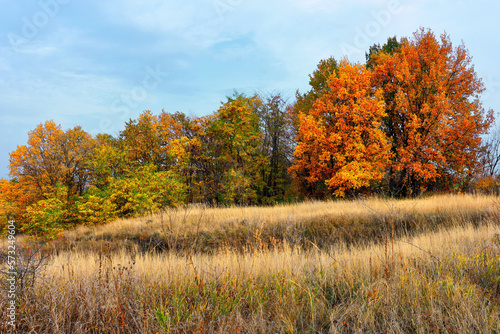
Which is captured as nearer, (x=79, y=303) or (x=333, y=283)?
(x=79, y=303)

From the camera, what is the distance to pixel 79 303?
3.51m

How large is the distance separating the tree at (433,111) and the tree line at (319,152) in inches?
3.3

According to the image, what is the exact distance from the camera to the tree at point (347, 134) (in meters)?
18.4

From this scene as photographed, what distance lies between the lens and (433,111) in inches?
748

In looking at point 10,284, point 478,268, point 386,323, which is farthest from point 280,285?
point 10,284

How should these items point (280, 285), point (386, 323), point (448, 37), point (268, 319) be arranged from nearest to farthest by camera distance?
point (386, 323) → point (268, 319) → point (280, 285) → point (448, 37)

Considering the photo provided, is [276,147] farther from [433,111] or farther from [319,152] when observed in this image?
[433,111]

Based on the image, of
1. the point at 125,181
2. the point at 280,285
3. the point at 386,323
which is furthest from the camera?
the point at 125,181

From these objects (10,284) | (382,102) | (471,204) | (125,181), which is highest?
(382,102)

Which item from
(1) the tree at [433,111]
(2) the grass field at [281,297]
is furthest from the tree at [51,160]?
(1) the tree at [433,111]

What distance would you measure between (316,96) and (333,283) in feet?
84.5

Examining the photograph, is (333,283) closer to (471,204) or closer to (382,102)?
(471,204)

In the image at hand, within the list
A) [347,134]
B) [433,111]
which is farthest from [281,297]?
[433,111]

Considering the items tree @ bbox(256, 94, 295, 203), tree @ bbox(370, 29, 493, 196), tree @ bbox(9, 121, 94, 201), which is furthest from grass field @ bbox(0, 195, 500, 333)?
tree @ bbox(256, 94, 295, 203)
